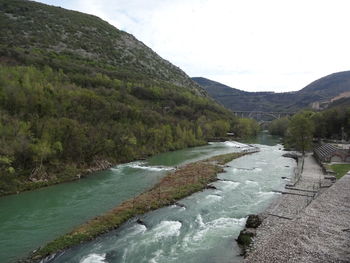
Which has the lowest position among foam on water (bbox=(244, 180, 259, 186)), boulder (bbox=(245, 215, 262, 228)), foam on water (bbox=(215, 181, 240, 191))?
foam on water (bbox=(215, 181, 240, 191))

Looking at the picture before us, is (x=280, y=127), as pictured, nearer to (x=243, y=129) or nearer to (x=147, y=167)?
(x=243, y=129)

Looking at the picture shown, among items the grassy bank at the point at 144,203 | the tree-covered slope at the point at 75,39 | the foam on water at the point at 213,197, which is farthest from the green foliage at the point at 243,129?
the foam on water at the point at 213,197

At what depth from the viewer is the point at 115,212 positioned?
80.2ft

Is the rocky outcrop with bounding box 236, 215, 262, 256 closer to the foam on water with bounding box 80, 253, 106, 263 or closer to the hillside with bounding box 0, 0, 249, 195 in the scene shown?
the foam on water with bounding box 80, 253, 106, 263

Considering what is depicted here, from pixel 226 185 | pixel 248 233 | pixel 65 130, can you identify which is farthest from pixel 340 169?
pixel 65 130

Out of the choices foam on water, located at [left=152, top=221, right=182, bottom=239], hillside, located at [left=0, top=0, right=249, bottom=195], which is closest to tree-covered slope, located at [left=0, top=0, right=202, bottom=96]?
hillside, located at [left=0, top=0, right=249, bottom=195]

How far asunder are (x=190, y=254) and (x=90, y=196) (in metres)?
16.0

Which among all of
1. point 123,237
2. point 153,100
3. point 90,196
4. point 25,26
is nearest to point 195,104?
point 153,100

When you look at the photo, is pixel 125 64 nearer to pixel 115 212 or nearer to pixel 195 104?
pixel 195 104

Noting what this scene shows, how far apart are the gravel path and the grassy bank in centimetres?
963

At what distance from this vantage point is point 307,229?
1989cm

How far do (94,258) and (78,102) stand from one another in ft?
154

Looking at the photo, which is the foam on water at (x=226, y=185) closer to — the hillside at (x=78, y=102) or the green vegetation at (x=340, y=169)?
the green vegetation at (x=340, y=169)

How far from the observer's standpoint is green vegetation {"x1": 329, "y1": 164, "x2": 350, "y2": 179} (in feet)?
124
